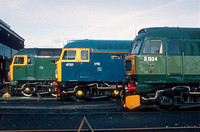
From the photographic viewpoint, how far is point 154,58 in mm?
9164

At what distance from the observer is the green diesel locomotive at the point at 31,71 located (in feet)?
A: 54.9

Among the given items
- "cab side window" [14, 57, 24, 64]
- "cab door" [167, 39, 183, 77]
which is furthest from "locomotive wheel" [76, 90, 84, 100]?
"cab side window" [14, 57, 24, 64]

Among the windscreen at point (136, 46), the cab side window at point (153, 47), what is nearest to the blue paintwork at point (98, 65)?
the windscreen at point (136, 46)

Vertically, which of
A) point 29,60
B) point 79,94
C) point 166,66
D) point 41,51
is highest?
point 41,51

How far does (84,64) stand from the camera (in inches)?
528

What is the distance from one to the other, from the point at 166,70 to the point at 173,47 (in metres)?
1.10


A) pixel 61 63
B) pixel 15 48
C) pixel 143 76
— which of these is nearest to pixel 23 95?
pixel 61 63

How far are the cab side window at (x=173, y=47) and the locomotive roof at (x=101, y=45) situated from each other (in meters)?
4.71

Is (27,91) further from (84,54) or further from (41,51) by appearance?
(84,54)

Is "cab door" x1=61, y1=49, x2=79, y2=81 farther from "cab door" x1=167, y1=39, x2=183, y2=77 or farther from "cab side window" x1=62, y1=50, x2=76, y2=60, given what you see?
"cab door" x1=167, y1=39, x2=183, y2=77

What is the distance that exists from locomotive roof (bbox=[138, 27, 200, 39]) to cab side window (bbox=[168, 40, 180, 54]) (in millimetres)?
329

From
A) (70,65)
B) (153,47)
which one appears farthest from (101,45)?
(153,47)

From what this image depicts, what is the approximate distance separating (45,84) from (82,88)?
463 cm

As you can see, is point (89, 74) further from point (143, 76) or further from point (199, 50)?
point (199, 50)
